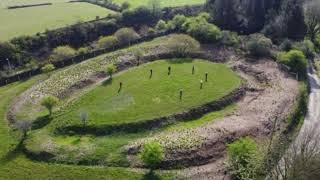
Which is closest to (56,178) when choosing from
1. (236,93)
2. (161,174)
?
(161,174)

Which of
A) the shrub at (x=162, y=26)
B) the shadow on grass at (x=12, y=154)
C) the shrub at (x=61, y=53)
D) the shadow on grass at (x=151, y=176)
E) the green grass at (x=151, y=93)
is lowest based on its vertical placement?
the shadow on grass at (x=151, y=176)

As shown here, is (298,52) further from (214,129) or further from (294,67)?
(214,129)

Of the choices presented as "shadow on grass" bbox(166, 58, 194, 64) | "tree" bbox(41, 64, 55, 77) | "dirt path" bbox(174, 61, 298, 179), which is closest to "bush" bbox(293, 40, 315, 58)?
"dirt path" bbox(174, 61, 298, 179)

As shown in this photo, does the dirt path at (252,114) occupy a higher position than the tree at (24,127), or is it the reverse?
the tree at (24,127)

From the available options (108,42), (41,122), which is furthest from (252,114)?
(108,42)

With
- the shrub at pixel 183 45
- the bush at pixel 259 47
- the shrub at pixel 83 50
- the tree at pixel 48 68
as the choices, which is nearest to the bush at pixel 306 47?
the bush at pixel 259 47

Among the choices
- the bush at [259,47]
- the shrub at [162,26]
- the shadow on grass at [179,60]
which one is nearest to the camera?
the shadow on grass at [179,60]

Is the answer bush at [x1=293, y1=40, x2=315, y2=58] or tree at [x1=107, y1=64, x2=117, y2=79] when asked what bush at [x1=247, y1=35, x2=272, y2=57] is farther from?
tree at [x1=107, y1=64, x2=117, y2=79]

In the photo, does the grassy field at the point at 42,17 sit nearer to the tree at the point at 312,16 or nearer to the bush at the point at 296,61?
the tree at the point at 312,16
